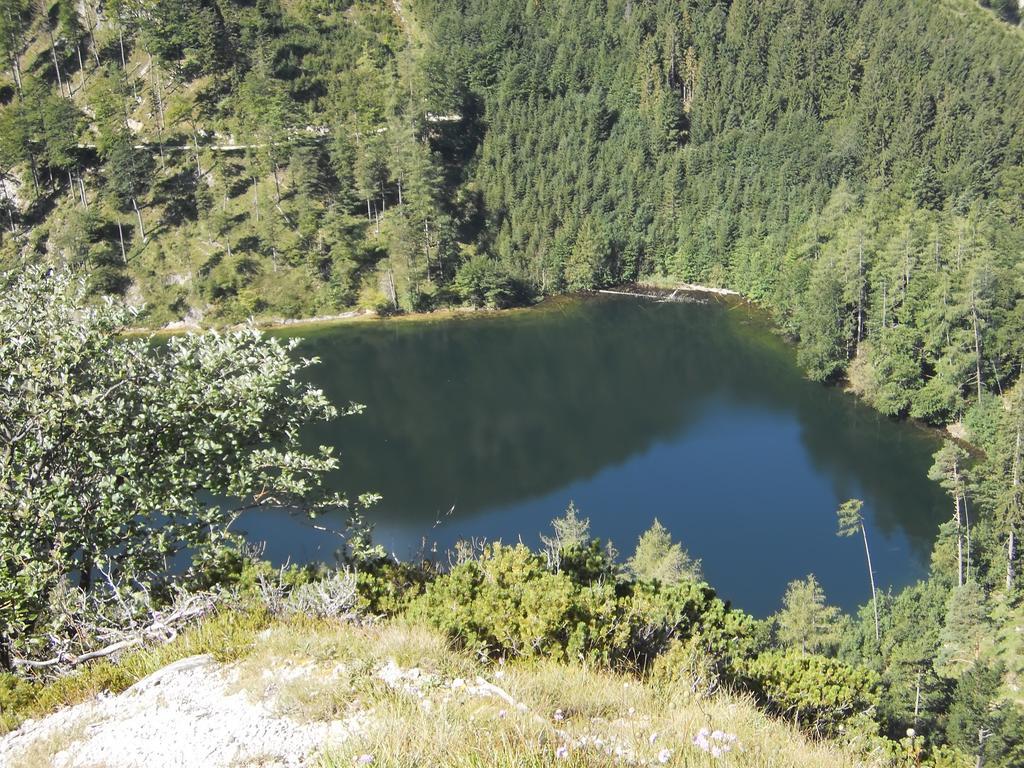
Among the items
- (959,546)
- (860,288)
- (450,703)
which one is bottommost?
(959,546)

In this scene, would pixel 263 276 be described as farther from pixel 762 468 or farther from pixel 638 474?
pixel 762 468

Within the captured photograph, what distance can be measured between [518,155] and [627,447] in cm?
4851

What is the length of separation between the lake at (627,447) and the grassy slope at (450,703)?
16988 millimetres

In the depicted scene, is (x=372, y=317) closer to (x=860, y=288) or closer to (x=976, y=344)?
(x=860, y=288)

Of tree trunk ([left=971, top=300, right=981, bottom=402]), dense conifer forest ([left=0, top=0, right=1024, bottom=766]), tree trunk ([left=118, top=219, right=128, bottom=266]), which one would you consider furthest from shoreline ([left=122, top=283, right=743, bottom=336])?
tree trunk ([left=971, top=300, right=981, bottom=402])

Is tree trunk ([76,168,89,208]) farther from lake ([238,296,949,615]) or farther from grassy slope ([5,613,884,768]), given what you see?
grassy slope ([5,613,884,768])

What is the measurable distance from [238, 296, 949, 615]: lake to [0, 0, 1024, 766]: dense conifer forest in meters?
5.27

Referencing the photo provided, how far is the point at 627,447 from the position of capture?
46.8 meters

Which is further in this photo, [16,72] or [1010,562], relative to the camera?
[16,72]

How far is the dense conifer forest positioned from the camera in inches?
2662

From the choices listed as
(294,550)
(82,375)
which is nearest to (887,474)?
(294,550)

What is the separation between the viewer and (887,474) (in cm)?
4284

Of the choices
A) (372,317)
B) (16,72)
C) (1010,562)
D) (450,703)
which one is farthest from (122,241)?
(450,703)

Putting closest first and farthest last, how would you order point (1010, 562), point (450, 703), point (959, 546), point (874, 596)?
point (450, 703) < point (874, 596) < point (1010, 562) < point (959, 546)
